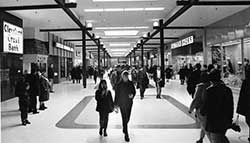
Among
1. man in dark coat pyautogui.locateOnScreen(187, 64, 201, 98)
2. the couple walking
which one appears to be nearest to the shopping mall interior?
the couple walking

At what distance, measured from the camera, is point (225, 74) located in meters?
16.1

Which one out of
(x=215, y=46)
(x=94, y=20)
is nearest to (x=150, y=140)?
(x=94, y=20)

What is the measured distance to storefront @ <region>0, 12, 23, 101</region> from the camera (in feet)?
38.4

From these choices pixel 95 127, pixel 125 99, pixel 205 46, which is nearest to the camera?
pixel 125 99

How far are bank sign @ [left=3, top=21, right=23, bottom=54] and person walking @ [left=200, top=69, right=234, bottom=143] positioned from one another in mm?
10709

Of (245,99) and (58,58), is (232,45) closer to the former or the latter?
(245,99)

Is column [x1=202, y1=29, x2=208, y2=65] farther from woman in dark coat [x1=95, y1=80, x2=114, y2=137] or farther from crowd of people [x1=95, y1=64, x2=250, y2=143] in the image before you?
woman in dark coat [x1=95, y1=80, x2=114, y2=137]

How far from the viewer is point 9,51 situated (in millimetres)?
12281

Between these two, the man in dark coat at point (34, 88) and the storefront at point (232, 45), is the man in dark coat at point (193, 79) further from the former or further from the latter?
the storefront at point (232, 45)

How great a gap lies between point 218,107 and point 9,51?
37.2 feet

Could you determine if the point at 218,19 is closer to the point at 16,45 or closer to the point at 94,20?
the point at 94,20

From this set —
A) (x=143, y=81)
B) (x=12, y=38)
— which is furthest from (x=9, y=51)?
(x=143, y=81)

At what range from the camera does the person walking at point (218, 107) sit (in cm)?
316

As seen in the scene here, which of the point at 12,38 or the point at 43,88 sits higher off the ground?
the point at 12,38
